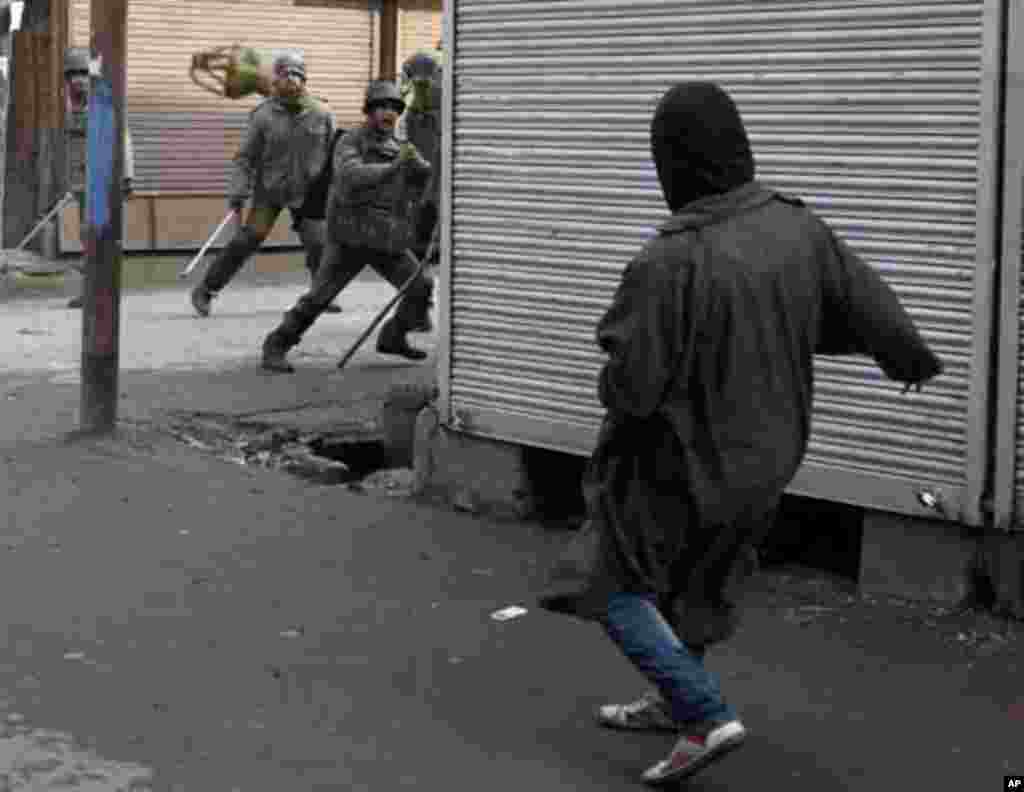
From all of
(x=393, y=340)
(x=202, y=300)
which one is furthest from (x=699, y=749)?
(x=202, y=300)

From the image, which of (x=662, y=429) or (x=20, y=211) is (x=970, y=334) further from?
(x=20, y=211)

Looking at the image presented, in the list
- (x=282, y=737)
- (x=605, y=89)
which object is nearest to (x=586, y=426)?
(x=605, y=89)

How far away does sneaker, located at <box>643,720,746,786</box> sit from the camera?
5.32m

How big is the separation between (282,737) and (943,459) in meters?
2.41

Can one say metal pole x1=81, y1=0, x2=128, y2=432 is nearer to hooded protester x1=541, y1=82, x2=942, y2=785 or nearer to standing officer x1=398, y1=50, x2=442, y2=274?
standing officer x1=398, y1=50, x2=442, y2=274

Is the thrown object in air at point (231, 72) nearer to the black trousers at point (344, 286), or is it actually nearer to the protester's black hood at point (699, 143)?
the black trousers at point (344, 286)

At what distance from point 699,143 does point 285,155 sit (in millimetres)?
9929

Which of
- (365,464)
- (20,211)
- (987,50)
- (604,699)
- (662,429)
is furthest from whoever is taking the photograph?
(20,211)

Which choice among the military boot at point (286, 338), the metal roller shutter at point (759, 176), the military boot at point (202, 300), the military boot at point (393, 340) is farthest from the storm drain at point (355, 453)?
the military boot at point (202, 300)

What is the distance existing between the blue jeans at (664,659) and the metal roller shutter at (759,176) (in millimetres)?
1878

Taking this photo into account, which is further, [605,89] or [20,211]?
[20,211]

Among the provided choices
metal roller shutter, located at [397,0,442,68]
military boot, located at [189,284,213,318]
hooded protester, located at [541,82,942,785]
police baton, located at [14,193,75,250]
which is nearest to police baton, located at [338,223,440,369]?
military boot, located at [189,284,213,318]

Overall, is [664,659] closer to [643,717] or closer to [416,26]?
[643,717]

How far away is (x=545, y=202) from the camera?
8.30m
